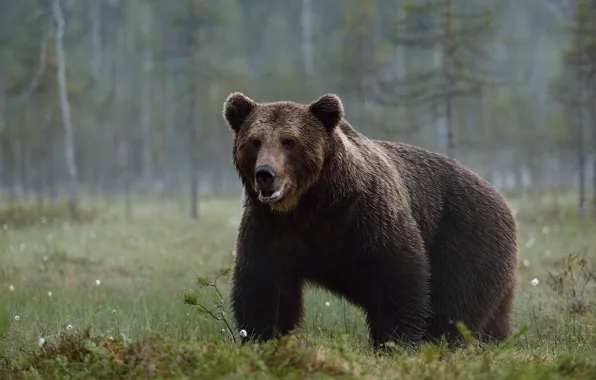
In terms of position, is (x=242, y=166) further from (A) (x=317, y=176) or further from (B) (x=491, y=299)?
(B) (x=491, y=299)

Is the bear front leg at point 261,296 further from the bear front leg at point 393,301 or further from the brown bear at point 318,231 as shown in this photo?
the bear front leg at point 393,301

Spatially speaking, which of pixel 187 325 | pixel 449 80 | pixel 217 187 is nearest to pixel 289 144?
pixel 187 325

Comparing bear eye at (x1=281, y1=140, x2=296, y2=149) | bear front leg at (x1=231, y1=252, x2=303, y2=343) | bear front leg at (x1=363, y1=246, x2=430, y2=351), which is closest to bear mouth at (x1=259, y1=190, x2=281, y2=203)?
bear eye at (x1=281, y1=140, x2=296, y2=149)

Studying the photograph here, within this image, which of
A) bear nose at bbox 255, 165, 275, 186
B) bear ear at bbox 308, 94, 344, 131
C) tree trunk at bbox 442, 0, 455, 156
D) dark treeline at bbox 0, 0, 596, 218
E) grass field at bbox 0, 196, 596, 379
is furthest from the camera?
dark treeline at bbox 0, 0, 596, 218

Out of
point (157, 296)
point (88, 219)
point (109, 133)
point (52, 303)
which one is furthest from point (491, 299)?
point (109, 133)

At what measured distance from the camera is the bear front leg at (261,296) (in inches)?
221

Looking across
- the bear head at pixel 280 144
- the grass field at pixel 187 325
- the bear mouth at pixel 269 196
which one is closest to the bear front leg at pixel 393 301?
the grass field at pixel 187 325

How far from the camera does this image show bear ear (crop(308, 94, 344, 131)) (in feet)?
18.4

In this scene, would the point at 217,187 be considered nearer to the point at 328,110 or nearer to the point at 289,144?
the point at 328,110

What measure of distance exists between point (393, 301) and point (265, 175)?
4.90 ft

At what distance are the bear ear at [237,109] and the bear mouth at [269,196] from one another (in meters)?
0.88

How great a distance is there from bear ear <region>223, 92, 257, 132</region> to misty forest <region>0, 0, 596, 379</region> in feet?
4.38

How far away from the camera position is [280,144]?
528 centimetres

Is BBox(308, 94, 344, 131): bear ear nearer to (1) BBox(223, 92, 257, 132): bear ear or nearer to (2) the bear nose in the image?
(1) BBox(223, 92, 257, 132): bear ear
